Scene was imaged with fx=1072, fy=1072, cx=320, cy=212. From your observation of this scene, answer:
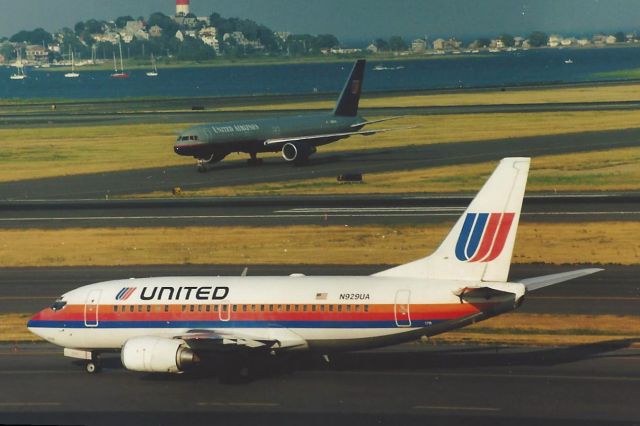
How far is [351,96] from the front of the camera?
404 ft

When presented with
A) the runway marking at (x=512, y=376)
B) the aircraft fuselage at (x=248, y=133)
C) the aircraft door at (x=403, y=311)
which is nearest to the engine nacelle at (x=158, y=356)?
the runway marking at (x=512, y=376)

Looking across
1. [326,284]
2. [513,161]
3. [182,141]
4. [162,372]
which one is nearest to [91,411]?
[162,372]

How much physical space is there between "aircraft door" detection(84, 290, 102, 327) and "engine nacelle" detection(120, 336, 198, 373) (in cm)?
340

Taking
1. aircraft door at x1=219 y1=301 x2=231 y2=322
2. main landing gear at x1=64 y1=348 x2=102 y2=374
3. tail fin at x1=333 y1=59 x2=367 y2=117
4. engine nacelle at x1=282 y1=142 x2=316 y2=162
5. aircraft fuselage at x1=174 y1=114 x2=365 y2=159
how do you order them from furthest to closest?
tail fin at x1=333 y1=59 x2=367 y2=117
engine nacelle at x1=282 y1=142 x2=316 y2=162
aircraft fuselage at x1=174 y1=114 x2=365 y2=159
main landing gear at x1=64 y1=348 x2=102 y2=374
aircraft door at x1=219 y1=301 x2=231 y2=322

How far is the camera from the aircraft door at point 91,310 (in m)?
43.6

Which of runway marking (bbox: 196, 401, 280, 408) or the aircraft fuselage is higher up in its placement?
runway marking (bbox: 196, 401, 280, 408)

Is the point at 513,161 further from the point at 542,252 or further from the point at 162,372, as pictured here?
the point at 542,252

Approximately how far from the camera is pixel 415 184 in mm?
97000

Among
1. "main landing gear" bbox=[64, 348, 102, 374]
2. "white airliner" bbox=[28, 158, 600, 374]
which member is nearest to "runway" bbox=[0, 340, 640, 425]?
"main landing gear" bbox=[64, 348, 102, 374]

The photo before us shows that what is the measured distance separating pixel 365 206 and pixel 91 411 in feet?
158

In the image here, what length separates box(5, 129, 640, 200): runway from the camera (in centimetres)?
10000

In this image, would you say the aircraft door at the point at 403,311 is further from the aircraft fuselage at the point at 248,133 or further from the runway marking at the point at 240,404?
the aircraft fuselage at the point at 248,133

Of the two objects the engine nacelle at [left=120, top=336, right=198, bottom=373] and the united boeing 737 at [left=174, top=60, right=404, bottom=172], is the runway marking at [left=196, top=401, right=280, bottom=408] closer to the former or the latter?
the engine nacelle at [left=120, top=336, right=198, bottom=373]

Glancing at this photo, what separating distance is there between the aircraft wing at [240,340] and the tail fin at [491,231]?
621cm
